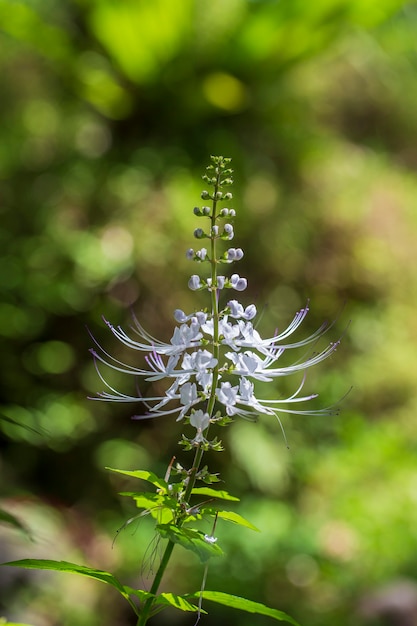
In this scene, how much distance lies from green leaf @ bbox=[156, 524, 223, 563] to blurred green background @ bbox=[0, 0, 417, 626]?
2.27 m

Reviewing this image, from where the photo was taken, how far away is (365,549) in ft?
10.5

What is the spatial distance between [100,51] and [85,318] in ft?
6.15

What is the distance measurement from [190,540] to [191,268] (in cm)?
316

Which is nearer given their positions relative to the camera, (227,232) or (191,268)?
(227,232)

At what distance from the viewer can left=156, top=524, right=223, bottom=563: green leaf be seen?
2.48 ft

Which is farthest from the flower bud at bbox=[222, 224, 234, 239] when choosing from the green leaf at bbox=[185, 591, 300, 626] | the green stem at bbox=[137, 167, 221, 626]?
the green leaf at bbox=[185, 591, 300, 626]

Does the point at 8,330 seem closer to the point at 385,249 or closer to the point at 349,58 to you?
the point at 385,249

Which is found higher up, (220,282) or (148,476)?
(220,282)

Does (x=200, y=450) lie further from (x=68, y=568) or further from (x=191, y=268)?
(x=191, y=268)

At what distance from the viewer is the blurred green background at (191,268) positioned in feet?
10.8

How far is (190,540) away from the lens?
2.55 ft

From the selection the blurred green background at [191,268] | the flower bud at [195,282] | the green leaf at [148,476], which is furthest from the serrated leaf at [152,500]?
the blurred green background at [191,268]

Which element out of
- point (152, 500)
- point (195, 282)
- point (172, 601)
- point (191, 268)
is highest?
point (191, 268)

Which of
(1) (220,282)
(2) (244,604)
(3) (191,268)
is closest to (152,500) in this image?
(2) (244,604)
